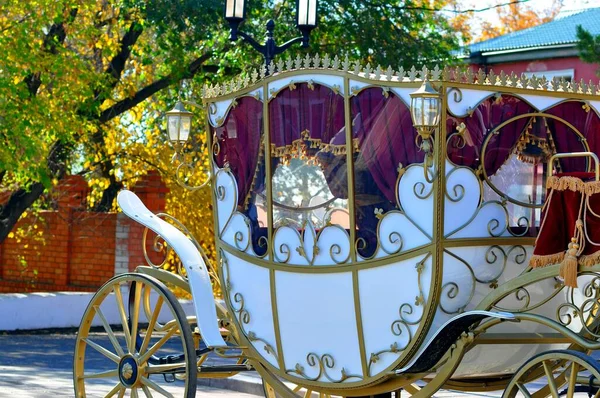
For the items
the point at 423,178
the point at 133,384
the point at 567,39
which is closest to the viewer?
the point at 423,178

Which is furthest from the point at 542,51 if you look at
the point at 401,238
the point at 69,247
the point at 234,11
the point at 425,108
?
the point at 425,108

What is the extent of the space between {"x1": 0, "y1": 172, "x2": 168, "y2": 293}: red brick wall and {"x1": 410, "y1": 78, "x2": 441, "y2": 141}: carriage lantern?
12.8 meters

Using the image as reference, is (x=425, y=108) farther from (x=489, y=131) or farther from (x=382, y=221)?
(x=382, y=221)

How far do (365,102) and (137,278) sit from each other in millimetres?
2056

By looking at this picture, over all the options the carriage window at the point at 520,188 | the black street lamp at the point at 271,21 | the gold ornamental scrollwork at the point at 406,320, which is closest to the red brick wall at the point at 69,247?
the black street lamp at the point at 271,21

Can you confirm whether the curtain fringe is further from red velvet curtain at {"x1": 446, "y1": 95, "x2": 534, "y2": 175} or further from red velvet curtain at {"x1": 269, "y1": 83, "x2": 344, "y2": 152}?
red velvet curtain at {"x1": 269, "y1": 83, "x2": 344, "y2": 152}

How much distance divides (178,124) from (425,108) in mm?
2401

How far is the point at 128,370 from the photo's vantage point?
7441 millimetres

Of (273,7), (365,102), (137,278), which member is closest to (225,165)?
(137,278)

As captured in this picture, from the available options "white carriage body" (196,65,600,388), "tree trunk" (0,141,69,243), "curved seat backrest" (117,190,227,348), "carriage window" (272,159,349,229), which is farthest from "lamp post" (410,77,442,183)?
"tree trunk" (0,141,69,243)

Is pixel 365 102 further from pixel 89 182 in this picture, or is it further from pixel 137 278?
pixel 89 182

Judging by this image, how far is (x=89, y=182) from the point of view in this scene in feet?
60.2

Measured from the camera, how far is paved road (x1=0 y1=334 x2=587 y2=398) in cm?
973

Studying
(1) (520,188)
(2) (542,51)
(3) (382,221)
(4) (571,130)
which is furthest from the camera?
(2) (542,51)
